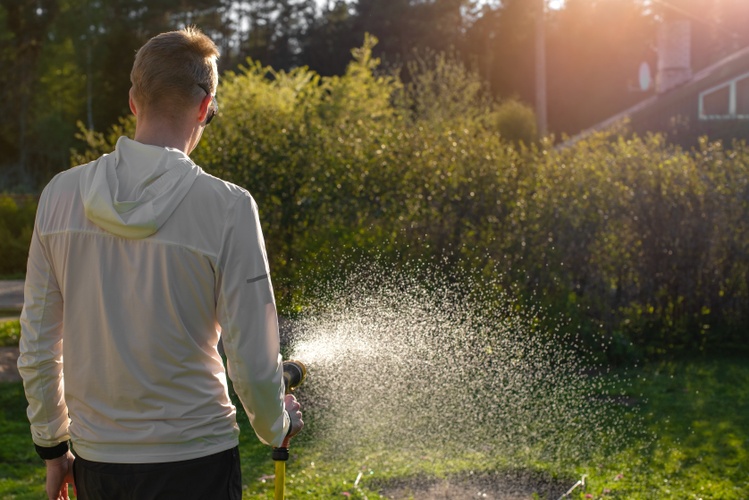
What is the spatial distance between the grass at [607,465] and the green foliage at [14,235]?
8490 mm

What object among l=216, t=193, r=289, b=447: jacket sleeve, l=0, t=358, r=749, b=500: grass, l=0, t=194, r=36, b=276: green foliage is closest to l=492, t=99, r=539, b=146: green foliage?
l=0, t=194, r=36, b=276: green foliage

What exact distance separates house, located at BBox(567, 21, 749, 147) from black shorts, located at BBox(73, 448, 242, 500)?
18967mm

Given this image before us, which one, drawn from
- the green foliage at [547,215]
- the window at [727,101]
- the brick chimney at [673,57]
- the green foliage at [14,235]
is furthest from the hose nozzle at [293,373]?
the brick chimney at [673,57]

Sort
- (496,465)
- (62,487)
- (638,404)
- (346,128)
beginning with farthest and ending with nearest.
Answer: (346,128) < (638,404) < (496,465) < (62,487)

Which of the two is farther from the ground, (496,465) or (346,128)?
(346,128)

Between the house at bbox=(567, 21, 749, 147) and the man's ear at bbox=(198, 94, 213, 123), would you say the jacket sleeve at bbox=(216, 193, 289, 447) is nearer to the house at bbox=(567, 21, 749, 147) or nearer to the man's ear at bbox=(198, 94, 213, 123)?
the man's ear at bbox=(198, 94, 213, 123)

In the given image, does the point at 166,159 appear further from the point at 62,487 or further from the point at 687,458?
the point at 687,458

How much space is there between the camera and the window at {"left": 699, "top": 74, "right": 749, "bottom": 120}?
72.1 feet

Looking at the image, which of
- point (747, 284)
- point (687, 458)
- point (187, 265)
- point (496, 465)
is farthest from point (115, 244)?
point (747, 284)

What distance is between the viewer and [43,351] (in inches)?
84.9

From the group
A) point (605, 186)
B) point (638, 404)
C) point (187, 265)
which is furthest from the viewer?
point (605, 186)

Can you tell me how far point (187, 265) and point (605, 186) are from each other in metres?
7.38

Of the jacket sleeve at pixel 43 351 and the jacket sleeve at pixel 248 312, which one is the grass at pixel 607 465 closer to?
the jacket sleeve at pixel 43 351

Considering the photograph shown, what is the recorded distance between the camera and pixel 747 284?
9.07m
